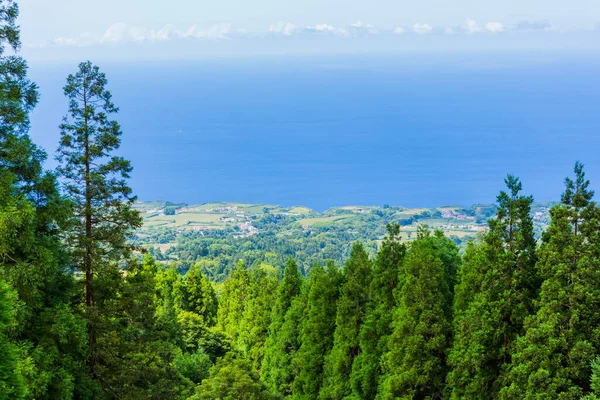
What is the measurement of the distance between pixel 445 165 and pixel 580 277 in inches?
6518

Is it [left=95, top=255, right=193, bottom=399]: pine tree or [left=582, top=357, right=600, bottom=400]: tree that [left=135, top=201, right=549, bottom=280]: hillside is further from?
[left=582, top=357, right=600, bottom=400]: tree

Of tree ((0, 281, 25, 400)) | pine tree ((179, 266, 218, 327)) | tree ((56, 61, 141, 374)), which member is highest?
tree ((56, 61, 141, 374))

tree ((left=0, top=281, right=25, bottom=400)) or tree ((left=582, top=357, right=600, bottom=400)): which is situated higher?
tree ((left=0, top=281, right=25, bottom=400))

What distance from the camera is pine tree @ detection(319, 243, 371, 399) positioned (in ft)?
66.7

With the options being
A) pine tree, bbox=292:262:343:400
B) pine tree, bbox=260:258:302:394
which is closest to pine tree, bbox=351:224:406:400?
pine tree, bbox=292:262:343:400

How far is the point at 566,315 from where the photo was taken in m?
13.3

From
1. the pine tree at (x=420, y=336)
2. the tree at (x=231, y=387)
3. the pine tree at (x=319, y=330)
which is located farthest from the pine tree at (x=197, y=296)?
the pine tree at (x=420, y=336)

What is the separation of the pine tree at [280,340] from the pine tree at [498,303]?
1192 cm

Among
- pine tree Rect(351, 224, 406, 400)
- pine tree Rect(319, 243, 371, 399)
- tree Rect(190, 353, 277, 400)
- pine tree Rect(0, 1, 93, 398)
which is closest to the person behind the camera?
pine tree Rect(0, 1, 93, 398)

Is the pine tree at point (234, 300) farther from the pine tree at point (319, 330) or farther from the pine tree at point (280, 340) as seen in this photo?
the pine tree at point (319, 330)

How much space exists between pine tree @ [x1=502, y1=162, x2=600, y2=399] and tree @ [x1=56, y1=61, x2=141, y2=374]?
990 cm

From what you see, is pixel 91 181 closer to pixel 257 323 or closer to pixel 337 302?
pixel 337 302

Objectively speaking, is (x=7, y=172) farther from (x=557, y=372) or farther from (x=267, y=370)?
(x=267, y=370)

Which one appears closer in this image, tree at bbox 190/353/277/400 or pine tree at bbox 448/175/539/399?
A: pine tree at bbox 448/175/539/399
